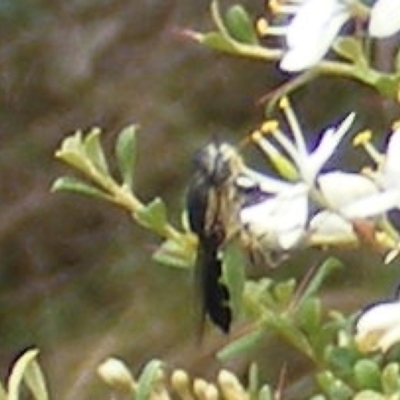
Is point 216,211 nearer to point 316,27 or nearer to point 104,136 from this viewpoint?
point 316,27

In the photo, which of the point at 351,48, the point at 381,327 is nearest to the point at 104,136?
the point at 351,48

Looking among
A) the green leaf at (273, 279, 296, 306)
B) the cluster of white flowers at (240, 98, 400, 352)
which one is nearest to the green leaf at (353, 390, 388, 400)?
the cluster of white flowers at (240, 98, 400, 352)

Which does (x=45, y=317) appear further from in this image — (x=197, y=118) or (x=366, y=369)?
(x=366, y=369)

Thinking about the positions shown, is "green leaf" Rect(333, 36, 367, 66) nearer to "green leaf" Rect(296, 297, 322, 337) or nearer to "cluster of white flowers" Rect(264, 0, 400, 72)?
"cluster of white flowers" Rect(264, 0, 400, 72)

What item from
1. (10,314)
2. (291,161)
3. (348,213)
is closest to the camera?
(348,213)

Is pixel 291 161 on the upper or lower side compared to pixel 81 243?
upper

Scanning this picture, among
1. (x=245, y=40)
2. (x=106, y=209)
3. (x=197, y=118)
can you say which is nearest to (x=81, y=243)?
(x=106, y=209)

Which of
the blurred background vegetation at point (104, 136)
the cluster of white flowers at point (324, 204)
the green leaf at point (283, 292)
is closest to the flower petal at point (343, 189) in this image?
the cluster of white flowers at point (324, 204)

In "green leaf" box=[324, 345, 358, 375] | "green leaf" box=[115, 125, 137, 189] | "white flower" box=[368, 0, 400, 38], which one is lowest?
"green leaf" box=[324, 345, 358, 375]
